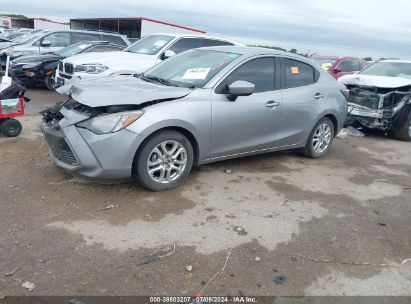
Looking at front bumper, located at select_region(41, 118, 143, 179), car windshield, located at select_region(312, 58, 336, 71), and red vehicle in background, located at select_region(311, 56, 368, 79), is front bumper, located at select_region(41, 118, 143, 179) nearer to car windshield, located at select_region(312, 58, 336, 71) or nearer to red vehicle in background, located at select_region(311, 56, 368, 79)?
red vehicle in background, located at select_region(311, 56, 368, 79)

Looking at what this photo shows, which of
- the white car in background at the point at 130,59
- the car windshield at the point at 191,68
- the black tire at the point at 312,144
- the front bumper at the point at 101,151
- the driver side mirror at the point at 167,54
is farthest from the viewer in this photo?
the driver side mirror at the point at 167,54

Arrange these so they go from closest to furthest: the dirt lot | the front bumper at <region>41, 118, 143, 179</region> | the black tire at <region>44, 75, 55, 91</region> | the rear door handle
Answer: the dirt lot < the front bumper at <region>41, 118, 143, 179</region> < the rear door handle < the black tire at <region>44, 75, 55, 91</region>

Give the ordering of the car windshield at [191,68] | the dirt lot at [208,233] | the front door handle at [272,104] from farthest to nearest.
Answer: the front door handle at [272,104] → the car windshield at [191,68] → the dirt lot at [208,233]

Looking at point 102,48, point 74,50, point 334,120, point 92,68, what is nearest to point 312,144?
point 334,120

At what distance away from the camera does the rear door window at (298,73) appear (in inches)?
233

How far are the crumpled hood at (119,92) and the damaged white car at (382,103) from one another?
18.2 ft

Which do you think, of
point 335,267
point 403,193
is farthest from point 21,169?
point 403,193

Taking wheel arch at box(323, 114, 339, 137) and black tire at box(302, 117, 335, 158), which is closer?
black tire at box(302, 117, 335, 158)

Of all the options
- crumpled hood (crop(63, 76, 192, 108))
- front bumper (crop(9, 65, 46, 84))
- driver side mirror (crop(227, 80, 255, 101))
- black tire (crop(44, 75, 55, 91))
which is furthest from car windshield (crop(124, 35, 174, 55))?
driver side mirror (crop(227, 80, 255, 101))

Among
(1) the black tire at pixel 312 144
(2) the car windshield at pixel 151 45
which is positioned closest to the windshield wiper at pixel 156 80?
(1) the black tire at pixel 312 144

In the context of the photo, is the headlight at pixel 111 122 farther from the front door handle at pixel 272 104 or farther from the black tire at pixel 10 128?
the black tire at pixel 10 128

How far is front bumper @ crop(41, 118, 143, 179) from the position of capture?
168 inches

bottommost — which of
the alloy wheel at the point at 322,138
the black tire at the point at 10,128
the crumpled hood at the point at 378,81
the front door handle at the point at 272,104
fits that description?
the black tire at the point at 10,128

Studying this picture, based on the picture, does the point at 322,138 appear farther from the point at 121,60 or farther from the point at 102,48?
the point at 102,48
